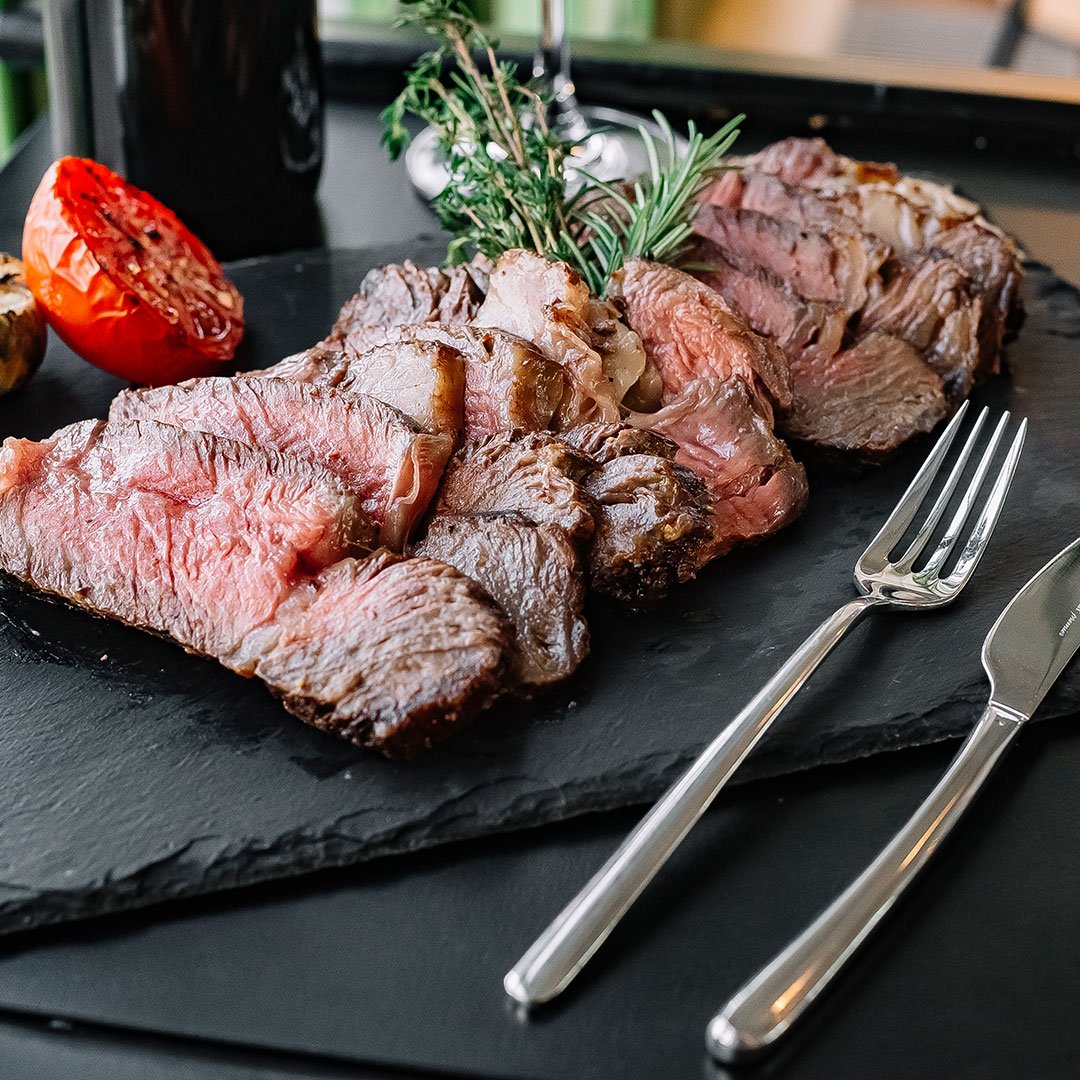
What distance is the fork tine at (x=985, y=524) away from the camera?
6.26 ft

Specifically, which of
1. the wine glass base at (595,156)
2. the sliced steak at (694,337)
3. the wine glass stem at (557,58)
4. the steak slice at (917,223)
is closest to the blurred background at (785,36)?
the wine glass base at (595,156)

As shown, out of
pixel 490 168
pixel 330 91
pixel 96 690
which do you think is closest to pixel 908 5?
pixel 330 91

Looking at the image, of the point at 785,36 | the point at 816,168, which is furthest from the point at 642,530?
the point at 785,36

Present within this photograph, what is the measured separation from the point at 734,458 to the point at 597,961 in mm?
957

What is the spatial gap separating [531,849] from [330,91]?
3412 millimetres

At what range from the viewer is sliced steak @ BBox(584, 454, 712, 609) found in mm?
1817

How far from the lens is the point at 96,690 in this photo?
5.65 ft

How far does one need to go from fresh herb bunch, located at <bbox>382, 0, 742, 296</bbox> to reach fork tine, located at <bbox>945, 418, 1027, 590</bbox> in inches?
30.4

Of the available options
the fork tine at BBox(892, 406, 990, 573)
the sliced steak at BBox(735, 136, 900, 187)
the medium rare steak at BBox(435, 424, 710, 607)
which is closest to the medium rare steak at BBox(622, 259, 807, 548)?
the medium rare steak at BBox(435, 424, 710, 607)

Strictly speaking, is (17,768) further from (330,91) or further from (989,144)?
(989,144)

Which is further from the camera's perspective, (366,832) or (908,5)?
(908,5)

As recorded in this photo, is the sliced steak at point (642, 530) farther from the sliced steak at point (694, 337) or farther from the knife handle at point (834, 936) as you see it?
the knife handle at point (834, 936)

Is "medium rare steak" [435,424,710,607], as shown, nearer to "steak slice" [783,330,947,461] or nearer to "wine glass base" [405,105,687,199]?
"steak slice" [783,330,947,461]

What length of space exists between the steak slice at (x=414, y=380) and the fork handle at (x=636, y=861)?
70 centimetres
